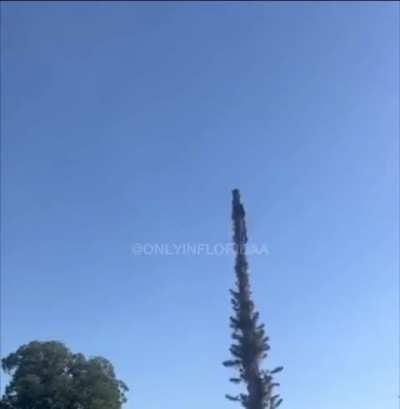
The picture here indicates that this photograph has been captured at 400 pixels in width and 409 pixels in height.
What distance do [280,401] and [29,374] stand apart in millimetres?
31712

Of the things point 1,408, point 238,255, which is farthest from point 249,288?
point 1,408

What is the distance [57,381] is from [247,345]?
1156 inches

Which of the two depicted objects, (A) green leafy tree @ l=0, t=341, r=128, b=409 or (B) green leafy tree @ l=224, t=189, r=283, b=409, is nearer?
(B) green leafy tree @ l=224, t=189, r=283, b=409

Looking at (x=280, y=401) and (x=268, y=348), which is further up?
(x=268, y=348)

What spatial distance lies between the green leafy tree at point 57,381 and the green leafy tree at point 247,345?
26898 millimetres

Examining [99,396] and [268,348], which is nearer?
[268,348]

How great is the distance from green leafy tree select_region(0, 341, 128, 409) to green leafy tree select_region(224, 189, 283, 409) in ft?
88.2

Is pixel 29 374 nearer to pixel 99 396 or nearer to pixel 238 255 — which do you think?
pixel 99 396

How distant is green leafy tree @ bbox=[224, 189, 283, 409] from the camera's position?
37.9 m

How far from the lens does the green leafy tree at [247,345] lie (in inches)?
1491

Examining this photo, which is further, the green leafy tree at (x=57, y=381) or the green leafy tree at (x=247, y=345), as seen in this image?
the green leafy tree at (x=57, y=381)

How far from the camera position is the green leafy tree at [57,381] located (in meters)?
60.2

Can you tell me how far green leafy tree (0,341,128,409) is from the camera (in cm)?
6016

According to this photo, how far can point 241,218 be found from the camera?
41531 mm
